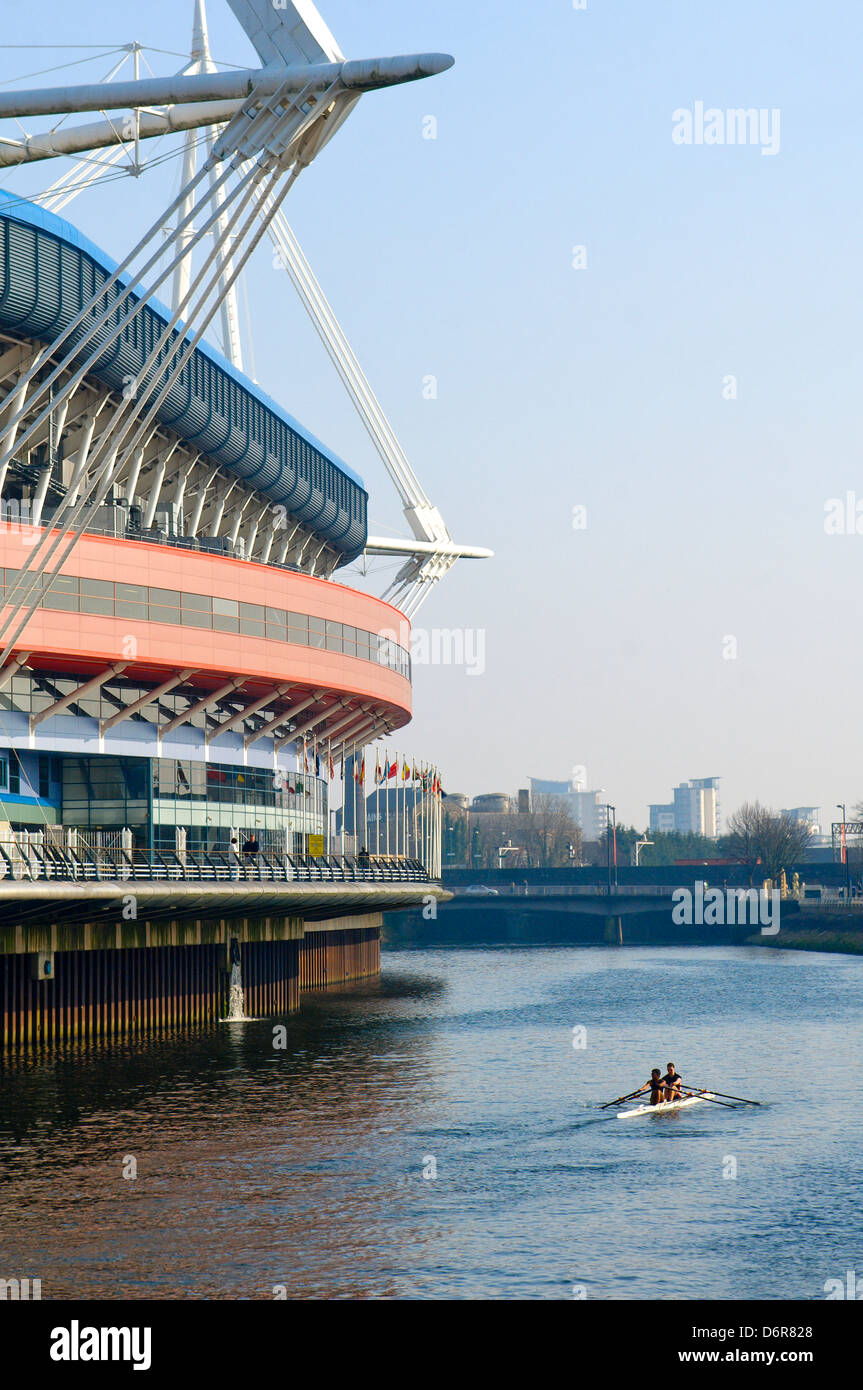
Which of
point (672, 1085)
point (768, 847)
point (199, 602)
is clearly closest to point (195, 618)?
point (199, 602)

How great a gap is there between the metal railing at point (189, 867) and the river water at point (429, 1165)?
582 centimetres

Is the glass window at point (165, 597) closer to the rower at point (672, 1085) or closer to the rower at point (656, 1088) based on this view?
the rower at point (656, 1088)

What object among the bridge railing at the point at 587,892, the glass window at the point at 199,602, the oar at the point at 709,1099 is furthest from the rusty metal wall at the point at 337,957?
the bridge railing at the point at 587,892

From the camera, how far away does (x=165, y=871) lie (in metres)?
53.1

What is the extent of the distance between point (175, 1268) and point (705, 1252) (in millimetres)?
9221

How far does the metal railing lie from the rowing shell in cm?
1869

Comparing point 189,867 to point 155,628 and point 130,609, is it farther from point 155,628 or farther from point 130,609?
point 130,609

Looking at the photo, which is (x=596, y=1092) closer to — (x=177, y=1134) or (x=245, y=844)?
(x=177, y=1134)

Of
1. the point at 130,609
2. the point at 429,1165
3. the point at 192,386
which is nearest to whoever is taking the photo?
the point at 429,1165

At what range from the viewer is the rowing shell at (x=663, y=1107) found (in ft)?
131

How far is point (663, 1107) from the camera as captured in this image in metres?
40.5

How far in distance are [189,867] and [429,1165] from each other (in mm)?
22674
